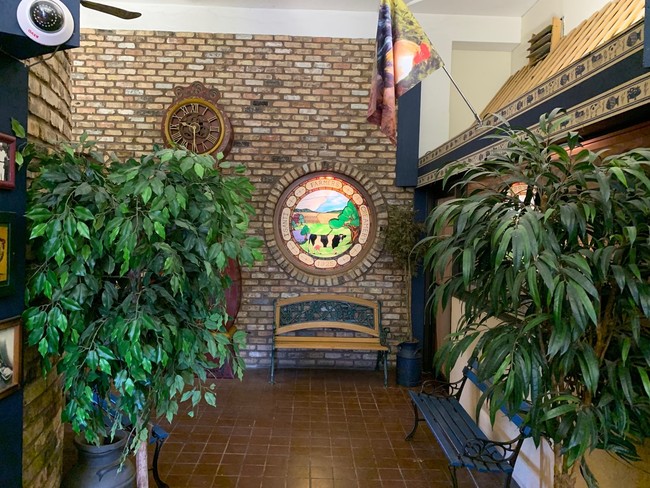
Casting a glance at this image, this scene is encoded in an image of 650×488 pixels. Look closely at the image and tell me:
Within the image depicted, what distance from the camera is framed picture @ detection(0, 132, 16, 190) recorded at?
172 cm

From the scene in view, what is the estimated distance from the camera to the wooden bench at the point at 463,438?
237 cm

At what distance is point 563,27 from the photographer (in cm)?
428

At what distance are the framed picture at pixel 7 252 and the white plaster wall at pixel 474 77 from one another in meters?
4.84

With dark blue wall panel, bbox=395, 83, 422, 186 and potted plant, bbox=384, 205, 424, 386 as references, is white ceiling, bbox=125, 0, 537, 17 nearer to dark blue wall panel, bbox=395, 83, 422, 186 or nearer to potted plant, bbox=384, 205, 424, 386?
dark blue wall panel, bbox=395, 83, 422, 186

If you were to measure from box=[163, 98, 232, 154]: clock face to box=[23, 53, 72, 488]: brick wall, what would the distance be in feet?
8.05

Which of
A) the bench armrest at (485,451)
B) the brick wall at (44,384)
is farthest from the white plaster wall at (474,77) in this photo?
the brick wall at (44,384)

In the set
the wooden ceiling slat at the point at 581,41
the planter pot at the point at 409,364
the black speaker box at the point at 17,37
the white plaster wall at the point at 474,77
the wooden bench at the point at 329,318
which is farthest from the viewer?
the white plaster wall at the point at 474,77

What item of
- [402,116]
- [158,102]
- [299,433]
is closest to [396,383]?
[299,433]

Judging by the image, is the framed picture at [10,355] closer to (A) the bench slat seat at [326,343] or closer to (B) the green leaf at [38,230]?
(B) the green leaf at [38,230]

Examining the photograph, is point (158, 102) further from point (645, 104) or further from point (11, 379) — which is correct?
point (645, 104)

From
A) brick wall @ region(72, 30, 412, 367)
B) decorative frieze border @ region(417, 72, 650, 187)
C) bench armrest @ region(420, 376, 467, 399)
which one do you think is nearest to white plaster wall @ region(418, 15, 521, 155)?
brick wall @ region(72, 30, 412, 367)

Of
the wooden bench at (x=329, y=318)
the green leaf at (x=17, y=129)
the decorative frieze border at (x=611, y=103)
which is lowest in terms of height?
the wooden bench at (x=329, y=318)

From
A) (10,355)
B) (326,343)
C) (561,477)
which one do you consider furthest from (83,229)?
(326,343)

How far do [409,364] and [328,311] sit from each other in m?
1.11
